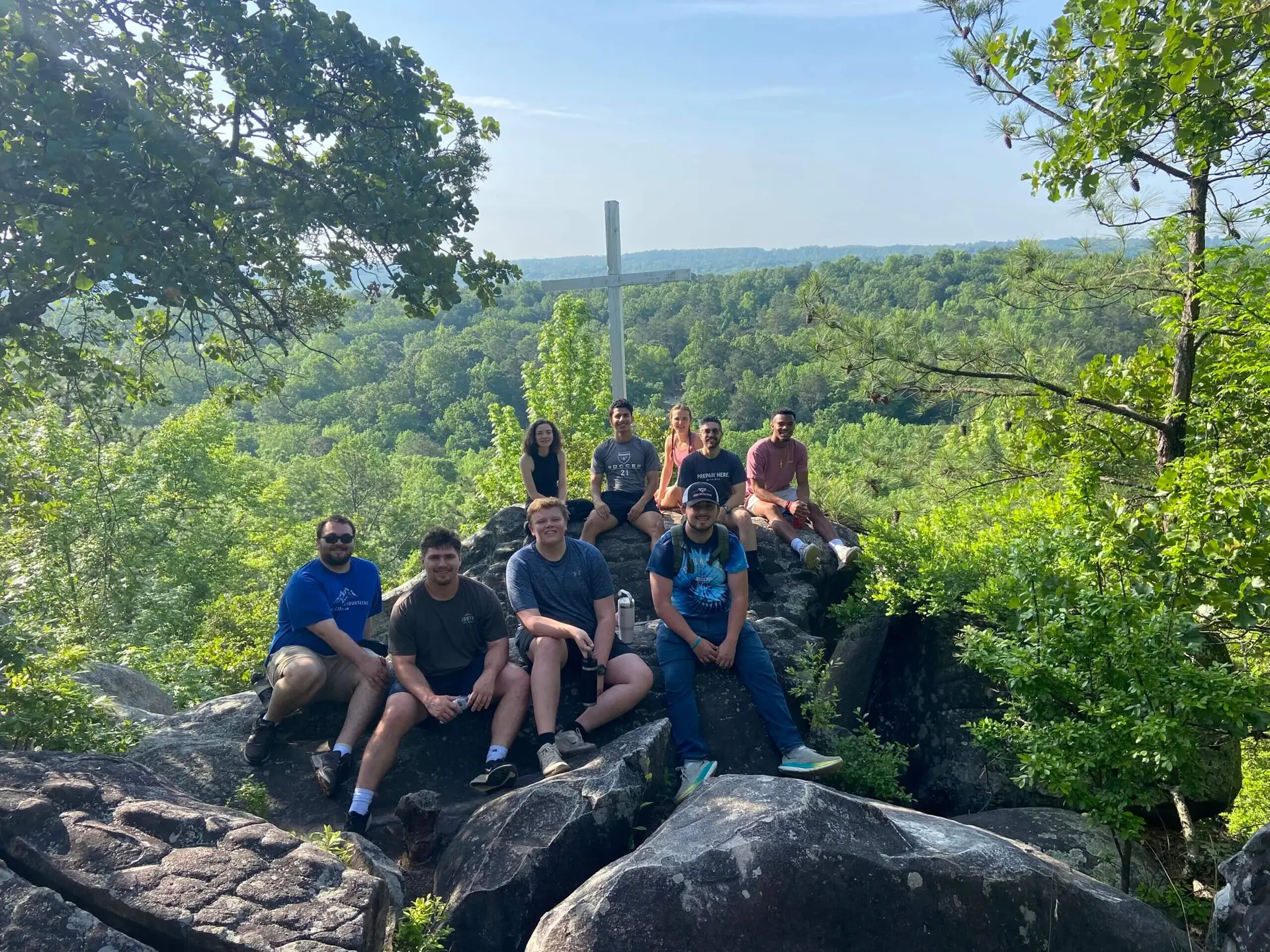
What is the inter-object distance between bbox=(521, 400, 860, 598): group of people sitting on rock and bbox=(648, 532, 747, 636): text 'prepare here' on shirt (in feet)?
6.75

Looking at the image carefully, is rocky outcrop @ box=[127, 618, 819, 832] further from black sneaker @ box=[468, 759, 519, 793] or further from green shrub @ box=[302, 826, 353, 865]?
green shrub @ box=[302, 826, 353, 865]

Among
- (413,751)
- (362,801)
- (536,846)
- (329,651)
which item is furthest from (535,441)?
(536,846)

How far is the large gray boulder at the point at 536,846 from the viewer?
3723 millimetres

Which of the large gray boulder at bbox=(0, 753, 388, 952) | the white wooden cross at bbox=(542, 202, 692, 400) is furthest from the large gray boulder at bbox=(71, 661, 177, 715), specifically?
the white wooden cross at bbox=(542, 202, 692, 400)

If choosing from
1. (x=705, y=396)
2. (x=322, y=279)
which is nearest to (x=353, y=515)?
(x=705, y=396)

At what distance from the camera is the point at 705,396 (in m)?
61.8

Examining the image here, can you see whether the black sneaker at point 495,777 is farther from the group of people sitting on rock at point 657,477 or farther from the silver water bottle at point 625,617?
→ the group of people sitting on rock at point 657,477

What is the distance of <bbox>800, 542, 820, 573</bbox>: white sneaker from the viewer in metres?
7.27

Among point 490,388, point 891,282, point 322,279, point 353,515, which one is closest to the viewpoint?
point 322,279

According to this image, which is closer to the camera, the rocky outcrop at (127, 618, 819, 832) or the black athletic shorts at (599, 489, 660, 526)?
the rocky outcrop at (127, 618, 819, 832)

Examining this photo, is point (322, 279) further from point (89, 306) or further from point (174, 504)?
point (174, 504)

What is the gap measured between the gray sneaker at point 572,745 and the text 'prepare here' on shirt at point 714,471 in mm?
3075

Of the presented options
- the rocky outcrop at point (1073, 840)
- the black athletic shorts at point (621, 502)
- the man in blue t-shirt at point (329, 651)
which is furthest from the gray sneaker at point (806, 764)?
the black athletic shorts at point (621, 502)

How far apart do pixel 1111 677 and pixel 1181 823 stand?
1.94 meters
